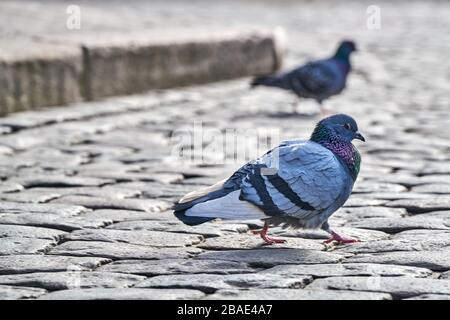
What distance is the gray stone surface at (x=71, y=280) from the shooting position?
424 centimetres

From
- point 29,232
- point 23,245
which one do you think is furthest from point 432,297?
point 29,232

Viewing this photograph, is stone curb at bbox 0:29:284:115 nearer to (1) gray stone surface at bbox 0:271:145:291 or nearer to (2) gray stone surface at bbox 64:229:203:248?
(2) gray stone surface at bbox 64:229:203:248

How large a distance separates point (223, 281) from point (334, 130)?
3.85ft

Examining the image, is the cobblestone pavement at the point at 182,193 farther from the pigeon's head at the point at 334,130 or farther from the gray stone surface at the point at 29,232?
the pigeon's head at the point at 334,130

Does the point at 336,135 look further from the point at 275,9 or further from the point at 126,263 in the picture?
the point at 275,9

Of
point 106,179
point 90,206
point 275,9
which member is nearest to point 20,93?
point 106,179

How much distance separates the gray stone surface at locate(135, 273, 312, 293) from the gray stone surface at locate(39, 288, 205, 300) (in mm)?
79

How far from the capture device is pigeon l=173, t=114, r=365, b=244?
4.78m

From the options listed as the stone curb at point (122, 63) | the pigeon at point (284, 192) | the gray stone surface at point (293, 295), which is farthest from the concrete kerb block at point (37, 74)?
the gray stone surface at point (293, 295)

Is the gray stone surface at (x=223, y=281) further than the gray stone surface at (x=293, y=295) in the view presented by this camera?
Yes

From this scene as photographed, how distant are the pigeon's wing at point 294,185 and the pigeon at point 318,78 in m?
5.12
